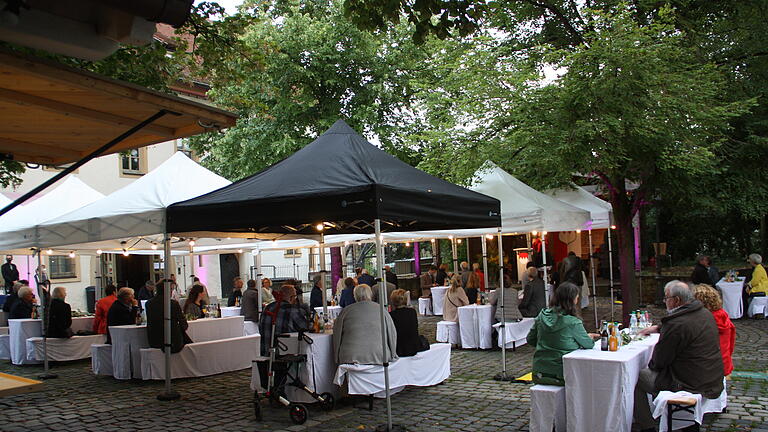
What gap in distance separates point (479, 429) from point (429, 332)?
821 cm

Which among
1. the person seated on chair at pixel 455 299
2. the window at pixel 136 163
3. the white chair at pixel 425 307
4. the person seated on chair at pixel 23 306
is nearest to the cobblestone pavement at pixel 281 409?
the person seated on chair at pixel 455 299

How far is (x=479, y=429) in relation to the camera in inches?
257

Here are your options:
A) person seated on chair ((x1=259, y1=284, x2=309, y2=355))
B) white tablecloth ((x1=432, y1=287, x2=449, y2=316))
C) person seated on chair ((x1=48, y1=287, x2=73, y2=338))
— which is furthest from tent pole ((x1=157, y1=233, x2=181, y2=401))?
white tablecloth ((x1=432, y1=287, x2=449, y2=316))

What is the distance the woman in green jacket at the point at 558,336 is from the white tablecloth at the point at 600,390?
0.64ft

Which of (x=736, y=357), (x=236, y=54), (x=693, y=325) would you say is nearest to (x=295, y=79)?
(x=236, y=54)

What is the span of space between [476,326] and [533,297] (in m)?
1.20

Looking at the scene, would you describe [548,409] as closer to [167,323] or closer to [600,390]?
[600,390]

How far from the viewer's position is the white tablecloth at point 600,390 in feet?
18.5

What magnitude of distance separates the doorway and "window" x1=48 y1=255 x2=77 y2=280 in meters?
8.51

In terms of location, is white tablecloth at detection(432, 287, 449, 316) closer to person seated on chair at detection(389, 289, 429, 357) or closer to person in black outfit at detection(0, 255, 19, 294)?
person seated on chair at detection(389, 289, 429, 357)

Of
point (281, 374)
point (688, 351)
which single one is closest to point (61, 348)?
point (281, 374)

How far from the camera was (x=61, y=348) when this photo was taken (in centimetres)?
1185

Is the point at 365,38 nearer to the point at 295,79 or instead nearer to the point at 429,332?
the point at 295,79

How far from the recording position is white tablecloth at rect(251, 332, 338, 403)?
769 cm
